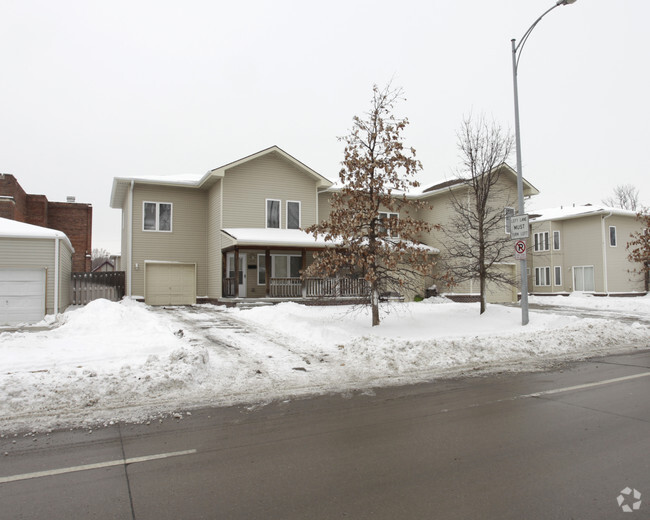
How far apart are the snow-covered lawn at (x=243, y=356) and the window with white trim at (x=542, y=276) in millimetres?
23112

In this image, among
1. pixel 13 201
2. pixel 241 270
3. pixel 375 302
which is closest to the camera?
pixel 375 302

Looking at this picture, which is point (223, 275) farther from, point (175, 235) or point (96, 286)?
point (96, 286)

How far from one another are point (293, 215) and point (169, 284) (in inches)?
293

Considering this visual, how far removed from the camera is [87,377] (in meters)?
6.97

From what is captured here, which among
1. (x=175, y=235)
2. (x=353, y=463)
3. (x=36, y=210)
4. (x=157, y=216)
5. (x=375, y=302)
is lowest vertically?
(x=353, y=463)

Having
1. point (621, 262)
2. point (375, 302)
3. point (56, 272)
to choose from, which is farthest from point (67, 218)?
point (621, 262)

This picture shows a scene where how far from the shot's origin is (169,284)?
23.7m

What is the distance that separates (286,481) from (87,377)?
15.0 ft

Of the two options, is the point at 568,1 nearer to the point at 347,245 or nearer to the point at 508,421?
the point at 347,245

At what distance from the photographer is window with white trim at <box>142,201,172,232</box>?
2327 centimetres

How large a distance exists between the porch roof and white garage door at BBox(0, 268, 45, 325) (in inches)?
298

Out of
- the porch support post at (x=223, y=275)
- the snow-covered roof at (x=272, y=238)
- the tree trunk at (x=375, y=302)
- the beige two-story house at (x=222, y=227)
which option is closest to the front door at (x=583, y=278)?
the beige two-story house at (x=222, y=227)

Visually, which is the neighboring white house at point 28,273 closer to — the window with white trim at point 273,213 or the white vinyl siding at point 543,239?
the window with white trim at point 273,213

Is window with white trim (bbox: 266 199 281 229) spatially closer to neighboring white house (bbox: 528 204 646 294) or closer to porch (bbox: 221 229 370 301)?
porch (bbox: 221 229 370 301)
